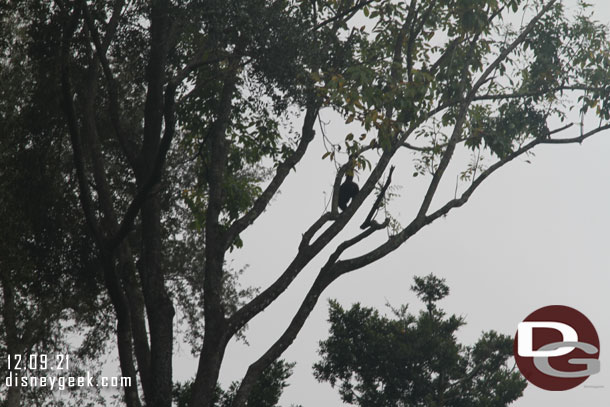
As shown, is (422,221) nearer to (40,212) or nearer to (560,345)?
(560,345)

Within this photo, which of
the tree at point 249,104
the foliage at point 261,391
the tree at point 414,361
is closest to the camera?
the tree at point 249,104

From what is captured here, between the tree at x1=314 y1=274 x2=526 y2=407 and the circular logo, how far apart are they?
16.2 feet

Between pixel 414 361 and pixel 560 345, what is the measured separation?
7.96 m

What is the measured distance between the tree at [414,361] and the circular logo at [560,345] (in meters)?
4.93

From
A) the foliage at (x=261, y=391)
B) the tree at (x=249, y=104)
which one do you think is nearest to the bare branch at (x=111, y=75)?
the tree at (x=249, y=104)

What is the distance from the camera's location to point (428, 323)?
2425 cm

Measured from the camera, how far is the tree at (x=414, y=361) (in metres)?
23.7

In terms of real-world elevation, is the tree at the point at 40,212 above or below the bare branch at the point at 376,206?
above

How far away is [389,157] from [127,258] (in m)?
5.18

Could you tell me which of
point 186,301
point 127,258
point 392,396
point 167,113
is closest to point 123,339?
point 127,258

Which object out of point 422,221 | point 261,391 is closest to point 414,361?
point 261,391

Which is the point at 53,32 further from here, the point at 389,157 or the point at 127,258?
the point at 389,157

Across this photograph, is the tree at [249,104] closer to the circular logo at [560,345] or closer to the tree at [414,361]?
the circular logo at [560,345]

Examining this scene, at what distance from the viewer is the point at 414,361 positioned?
24.0 metres
